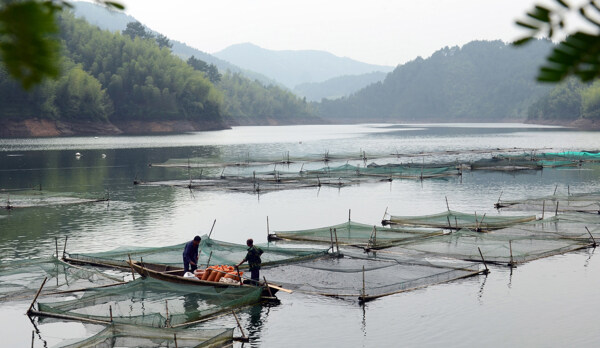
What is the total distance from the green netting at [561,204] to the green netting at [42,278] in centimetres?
2875

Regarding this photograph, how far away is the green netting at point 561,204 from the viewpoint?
43997 millimetres

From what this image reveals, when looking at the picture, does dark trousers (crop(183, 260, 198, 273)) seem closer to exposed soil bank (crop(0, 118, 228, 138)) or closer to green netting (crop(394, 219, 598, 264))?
green netting (crop(394, 219, 598, 264))

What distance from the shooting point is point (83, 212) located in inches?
1865

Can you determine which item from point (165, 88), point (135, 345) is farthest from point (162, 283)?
point (165, 88)

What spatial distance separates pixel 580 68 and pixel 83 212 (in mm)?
47416

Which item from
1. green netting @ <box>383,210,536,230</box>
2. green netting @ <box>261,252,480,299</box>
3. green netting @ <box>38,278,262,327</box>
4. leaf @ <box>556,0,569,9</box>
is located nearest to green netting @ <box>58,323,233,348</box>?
green netting @ <box>38,278,262,327</box>

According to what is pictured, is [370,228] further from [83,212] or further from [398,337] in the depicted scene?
[83,212]

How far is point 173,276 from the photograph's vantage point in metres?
23.7

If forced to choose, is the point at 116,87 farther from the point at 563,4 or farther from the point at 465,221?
the point at 563,4

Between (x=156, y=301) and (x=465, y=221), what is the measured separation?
70.5 feet

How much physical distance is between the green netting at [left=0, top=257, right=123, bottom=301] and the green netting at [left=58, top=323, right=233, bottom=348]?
20.3ft

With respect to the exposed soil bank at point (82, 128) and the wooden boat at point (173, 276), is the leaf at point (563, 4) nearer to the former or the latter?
the wooden boat at point (173, 276)

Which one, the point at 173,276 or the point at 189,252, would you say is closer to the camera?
the point at 173,276

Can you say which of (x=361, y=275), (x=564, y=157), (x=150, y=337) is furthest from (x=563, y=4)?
(x=564, y=157)
